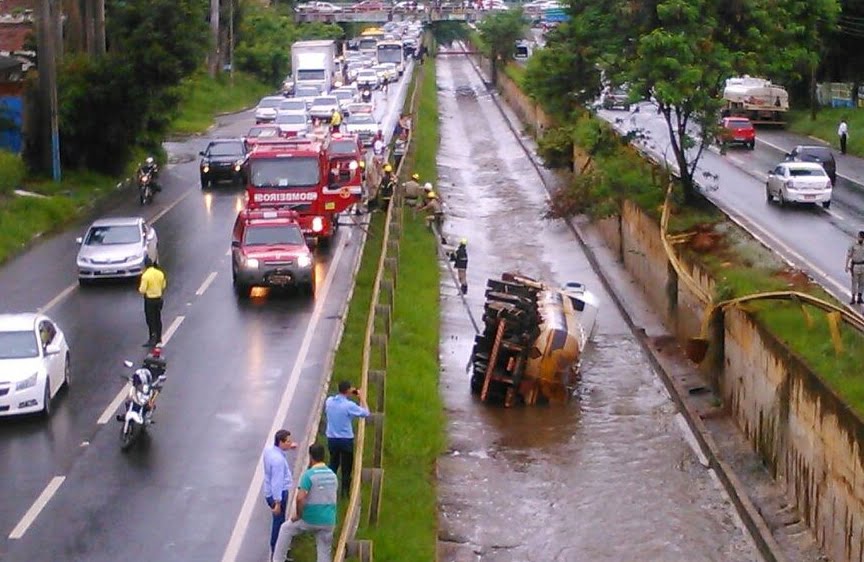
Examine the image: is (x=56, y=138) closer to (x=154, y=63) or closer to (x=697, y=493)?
(x=154, y=63)

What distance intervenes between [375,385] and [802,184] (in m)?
27.0

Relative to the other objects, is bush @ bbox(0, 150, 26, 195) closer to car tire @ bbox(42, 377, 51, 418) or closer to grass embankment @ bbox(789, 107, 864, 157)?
car tire @ bbox(42, 377, 51, 418)

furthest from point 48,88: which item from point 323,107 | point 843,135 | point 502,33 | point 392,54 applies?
point 392,54

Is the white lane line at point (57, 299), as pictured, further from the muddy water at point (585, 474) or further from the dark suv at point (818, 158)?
the dark suv at point (818, 158)

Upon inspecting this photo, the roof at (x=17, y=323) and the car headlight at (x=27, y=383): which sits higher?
the roof at (x=17, y=323)

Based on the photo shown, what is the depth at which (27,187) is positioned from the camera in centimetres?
4750

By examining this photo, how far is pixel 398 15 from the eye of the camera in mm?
163125

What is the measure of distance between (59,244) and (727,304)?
19.7 meters

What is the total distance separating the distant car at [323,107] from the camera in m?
70.4

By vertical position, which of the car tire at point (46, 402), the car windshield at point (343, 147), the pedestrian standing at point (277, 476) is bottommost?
the car windshield at point (343, 147)

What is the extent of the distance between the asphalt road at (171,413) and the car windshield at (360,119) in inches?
1051

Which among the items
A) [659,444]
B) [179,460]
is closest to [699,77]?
[659,444]

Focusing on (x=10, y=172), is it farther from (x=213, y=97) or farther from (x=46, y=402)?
(x=213, y=97)

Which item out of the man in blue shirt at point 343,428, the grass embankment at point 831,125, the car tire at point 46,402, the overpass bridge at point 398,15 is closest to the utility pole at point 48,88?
the car tire at point 46,402
